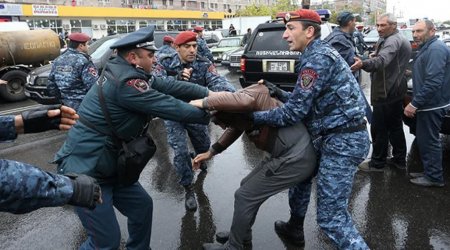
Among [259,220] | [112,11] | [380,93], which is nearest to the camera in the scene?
[259,220]

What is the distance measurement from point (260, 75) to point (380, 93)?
310 centimetres

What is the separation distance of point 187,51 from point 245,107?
1.74 m

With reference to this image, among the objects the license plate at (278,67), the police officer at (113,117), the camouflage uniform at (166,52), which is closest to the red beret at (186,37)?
the camouflage uniform at (166,52)

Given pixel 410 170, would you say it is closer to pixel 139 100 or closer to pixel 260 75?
pixel 260 75

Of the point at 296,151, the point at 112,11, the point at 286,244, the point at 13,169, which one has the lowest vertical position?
the point at 286,244

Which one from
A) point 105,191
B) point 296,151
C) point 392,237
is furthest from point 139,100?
point 392,237

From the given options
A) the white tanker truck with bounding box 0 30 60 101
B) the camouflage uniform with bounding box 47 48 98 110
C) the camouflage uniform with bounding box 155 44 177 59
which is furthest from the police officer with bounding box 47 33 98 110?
the white tanker truck with bounding box 0 30 60 101

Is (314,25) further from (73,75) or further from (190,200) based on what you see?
(73,75)

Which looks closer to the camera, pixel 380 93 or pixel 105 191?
pixel 105 191

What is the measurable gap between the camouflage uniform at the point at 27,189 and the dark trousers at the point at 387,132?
4.07m

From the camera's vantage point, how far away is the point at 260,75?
24.3 ft

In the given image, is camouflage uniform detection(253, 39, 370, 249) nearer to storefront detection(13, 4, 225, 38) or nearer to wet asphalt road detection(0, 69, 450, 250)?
wet asphalt road detection(0, 69, 450, 250)

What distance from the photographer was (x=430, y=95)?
4012 mm

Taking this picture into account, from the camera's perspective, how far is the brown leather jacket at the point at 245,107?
2.54 meters
